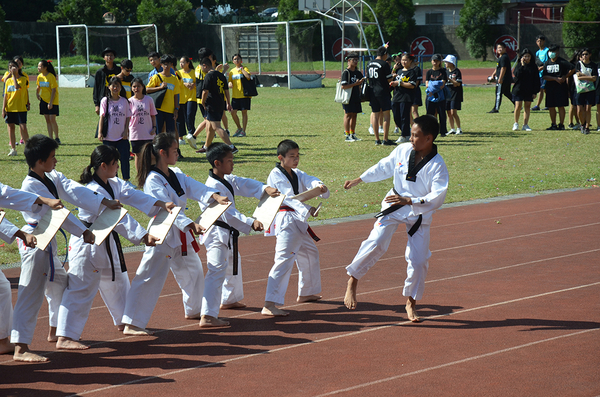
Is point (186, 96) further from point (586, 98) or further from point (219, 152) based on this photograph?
point (586, 98)

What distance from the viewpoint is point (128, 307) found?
518 cm

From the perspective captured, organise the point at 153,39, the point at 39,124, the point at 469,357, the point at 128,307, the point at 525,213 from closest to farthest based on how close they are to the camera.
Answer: the point at 469,357
the point at 128,307
the point at 525,213
the point at 39,124
the point at 153,39

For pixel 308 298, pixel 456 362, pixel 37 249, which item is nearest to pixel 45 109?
pixel 308 298

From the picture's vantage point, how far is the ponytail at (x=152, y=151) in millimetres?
5230

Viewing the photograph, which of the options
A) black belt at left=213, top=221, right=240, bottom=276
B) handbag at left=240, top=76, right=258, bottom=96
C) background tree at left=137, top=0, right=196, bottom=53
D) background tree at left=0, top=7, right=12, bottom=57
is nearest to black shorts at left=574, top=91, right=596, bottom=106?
handbag at left=240, top=76, right=258, bottom=96

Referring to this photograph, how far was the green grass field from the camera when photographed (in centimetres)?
1073

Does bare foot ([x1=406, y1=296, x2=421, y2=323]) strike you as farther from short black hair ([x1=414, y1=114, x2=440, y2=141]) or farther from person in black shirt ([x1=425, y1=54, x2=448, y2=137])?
person in black shirt ([x1=425, y1=54, x2=448, y2=137])

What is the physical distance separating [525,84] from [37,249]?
1451cm

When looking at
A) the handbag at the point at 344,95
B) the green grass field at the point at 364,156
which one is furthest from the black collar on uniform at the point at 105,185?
the handbag at the point at 344,95

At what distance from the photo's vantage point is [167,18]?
49.4 meters

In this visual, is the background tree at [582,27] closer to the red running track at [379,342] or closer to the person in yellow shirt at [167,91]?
the person in yellow shirt at [167,91]

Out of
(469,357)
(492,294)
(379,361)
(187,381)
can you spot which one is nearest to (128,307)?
(187,381)

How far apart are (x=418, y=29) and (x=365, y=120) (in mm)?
32679

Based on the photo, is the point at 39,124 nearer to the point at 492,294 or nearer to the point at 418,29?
the point at 492,294
